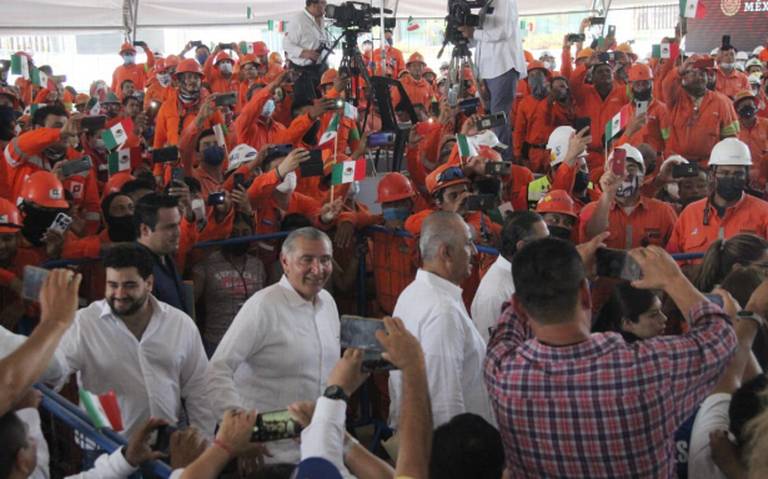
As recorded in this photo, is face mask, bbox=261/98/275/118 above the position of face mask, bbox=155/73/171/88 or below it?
below

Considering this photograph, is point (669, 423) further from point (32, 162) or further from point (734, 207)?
point (32, 162)

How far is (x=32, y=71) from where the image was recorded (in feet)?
31.7

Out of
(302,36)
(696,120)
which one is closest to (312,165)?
(696,120)

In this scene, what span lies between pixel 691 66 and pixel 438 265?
21.8 feet

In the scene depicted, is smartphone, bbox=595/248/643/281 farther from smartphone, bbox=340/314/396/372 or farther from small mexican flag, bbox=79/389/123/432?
small mexican flag, bbox=79/389/123/432

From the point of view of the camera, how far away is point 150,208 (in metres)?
4.39

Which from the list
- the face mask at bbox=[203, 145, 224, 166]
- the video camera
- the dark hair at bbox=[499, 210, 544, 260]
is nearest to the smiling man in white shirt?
the dark hair at bbox=[499, 210, 544, 260]

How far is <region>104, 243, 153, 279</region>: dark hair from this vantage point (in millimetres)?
3529

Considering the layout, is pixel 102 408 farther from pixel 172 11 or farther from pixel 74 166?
pixel 172 11

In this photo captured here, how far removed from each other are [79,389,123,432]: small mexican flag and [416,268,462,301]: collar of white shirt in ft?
4.46

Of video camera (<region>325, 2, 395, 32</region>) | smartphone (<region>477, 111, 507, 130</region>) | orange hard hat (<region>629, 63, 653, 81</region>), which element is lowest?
smartphone (<region>477, 111, 507, 130</region>)

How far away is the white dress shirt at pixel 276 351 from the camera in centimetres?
353

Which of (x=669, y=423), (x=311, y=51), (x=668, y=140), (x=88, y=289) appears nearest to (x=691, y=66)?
(x=668, y=140)

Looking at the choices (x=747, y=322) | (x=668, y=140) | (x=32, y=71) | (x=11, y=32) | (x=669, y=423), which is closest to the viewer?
(x=669, y=423)
